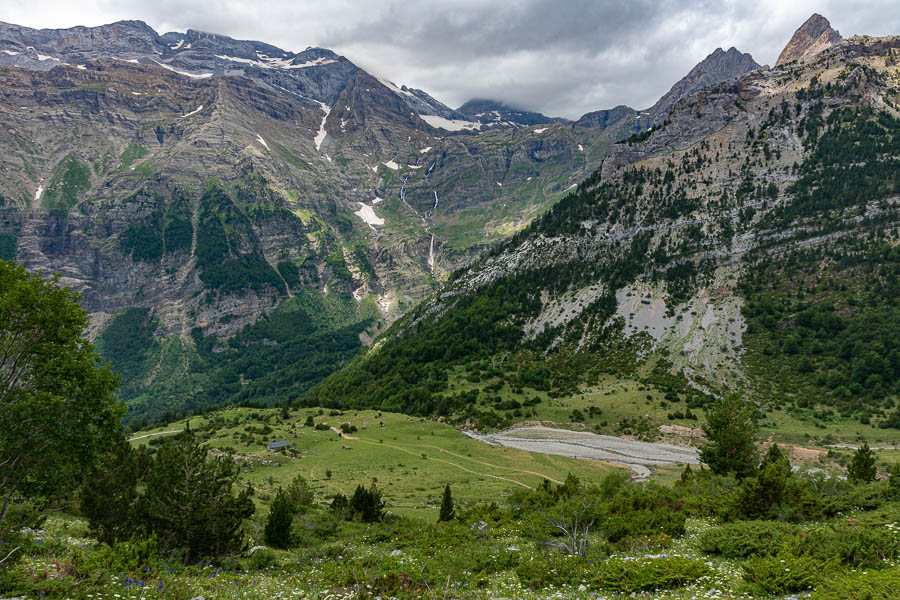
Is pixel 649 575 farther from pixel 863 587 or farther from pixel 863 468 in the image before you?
pixel 863 468

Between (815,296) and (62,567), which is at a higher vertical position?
(815,296)

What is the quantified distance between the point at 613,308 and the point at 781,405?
48051 mm

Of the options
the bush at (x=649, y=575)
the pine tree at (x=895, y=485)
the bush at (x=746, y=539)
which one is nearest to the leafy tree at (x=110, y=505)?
the bush at (x=649, y=575)

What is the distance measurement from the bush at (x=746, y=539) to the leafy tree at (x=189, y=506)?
1872 cm

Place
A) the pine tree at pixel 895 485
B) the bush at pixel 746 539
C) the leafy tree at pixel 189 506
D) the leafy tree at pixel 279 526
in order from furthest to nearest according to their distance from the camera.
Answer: the leafy tree at pixel 279 526, the pine tree at pixel 895 485, the leafy tree at pixel 189 506, the bush at pixel 746 539

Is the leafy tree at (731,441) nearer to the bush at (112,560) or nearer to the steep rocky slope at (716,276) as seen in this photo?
the bush at (112,560)

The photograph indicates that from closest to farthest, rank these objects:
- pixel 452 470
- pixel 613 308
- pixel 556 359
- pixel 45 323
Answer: pixel 45 323, pixel 452 470, pixel 556 359, pixel 613 308

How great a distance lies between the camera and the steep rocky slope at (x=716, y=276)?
281ft

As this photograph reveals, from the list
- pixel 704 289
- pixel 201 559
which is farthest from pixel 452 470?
pixel 704 289

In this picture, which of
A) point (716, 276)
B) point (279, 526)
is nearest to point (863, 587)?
point (279, 526)

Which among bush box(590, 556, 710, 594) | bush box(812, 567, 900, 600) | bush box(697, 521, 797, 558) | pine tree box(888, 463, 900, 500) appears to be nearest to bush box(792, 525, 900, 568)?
bush box(697, 521, 797, 558)

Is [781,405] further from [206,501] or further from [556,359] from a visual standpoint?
[206,501]

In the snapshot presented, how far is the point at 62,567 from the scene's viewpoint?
1020 centimetres

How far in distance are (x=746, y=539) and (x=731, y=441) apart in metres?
21.9
